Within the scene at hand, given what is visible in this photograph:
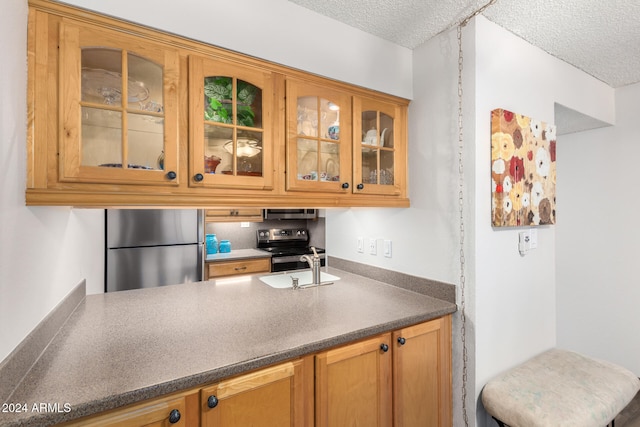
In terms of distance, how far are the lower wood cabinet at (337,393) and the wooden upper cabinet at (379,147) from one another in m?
0.82

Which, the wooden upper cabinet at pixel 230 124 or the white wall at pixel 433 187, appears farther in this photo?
the white wall at pixel 433 187

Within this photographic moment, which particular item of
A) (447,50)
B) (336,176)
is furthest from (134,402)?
(447,50)

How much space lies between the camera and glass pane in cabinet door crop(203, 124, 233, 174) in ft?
4.33

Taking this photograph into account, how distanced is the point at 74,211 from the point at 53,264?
1.44 ft

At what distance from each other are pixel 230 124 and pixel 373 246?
127 centimetres

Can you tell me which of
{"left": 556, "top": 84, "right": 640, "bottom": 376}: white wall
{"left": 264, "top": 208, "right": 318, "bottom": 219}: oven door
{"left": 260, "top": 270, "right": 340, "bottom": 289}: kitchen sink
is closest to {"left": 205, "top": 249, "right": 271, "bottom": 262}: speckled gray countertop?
{"left": 264, "top": 208, "right": 318, "bottom": 219}: oven door

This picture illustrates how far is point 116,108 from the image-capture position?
1132 mm

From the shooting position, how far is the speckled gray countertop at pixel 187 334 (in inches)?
33.7

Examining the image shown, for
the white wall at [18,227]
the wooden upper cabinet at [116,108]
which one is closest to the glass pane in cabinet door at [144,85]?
the wooden upper cabinet at [116,108]

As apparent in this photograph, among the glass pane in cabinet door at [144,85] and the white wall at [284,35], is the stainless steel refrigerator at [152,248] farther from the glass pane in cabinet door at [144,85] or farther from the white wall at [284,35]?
the white wall at [284,35]

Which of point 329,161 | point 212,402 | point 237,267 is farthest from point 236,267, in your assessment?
point 212,402

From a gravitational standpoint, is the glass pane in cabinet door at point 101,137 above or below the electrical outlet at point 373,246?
above

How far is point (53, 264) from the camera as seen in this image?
3.89 ft

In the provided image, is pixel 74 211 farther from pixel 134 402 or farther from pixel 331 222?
pixel 331 222
